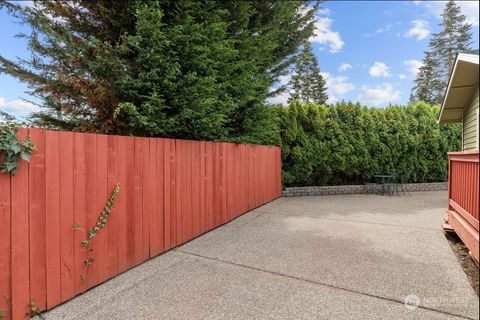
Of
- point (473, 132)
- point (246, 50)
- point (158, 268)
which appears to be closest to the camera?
point (158, 268)

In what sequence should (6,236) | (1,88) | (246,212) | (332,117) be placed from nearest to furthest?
(6,236), (1,88), (246,212), (332,117)

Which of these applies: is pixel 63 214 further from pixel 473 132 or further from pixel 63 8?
pixel 473 132

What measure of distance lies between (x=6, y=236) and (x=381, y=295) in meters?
3.24

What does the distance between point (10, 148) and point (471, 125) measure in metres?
7.42

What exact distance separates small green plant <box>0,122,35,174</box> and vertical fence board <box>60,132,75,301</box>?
375 millimetres

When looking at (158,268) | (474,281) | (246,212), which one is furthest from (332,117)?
(158,268)

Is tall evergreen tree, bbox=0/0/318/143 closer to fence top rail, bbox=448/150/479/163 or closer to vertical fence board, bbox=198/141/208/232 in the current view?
vertical fence board, bbox=198/141/208/232

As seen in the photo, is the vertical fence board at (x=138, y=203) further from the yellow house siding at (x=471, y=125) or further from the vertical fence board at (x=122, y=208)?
the yellow house siding at (x=471, y=125)

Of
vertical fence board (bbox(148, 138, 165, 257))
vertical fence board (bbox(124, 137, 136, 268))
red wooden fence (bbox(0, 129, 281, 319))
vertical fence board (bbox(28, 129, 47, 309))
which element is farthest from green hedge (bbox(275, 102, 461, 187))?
vertical fence board (bbox(28, 129, 47, 309))

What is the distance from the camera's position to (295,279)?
291 cm

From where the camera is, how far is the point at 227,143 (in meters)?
5.55

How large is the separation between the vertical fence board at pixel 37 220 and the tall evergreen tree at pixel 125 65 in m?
1.36

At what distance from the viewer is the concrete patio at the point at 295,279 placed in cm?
231

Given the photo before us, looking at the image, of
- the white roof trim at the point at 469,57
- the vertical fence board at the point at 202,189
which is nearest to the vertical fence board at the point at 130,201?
the vertical fence board at the point at 202,189
